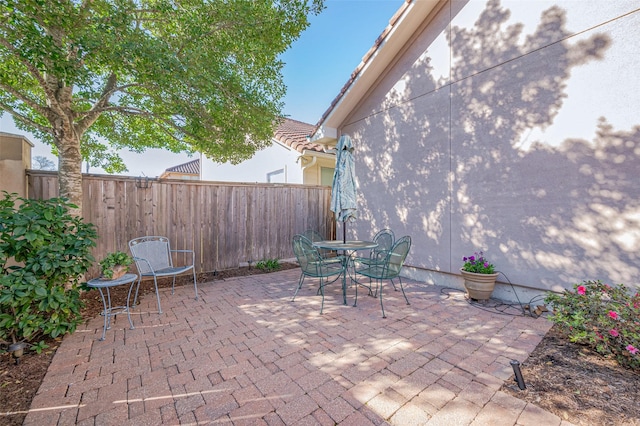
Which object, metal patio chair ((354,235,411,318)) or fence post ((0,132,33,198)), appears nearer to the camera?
fence post ((0,132,33,198))

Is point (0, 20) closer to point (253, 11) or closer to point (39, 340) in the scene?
point (253, 11)

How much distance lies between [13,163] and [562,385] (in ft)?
23.5

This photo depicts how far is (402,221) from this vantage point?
5.78 meters

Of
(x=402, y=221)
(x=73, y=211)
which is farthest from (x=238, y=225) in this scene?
(x=402, y=221)

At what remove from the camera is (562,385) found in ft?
7.49

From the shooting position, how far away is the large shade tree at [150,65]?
312cm

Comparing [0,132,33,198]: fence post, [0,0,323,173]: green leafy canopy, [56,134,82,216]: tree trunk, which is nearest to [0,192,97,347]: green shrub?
[56,134,82,216]: tree trunk

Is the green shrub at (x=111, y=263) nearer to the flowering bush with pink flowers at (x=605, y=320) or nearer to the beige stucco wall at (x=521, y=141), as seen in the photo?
the beige stucco wall at (x=521, y=141)

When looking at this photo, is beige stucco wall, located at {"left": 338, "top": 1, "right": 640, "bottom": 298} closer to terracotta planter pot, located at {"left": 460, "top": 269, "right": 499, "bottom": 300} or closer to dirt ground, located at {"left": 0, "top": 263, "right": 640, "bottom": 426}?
terracotta planter pot, located at {"left": 460, "top": 269, "right": 499, "bottom": 300}

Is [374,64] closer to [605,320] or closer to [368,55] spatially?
[368,55]

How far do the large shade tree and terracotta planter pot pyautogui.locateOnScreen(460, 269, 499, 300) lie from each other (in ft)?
14.5

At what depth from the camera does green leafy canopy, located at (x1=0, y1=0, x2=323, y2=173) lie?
10.2ft

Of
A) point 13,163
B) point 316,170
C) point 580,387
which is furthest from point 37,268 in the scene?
point 316,170

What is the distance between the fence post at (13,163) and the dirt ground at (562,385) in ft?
8.45
